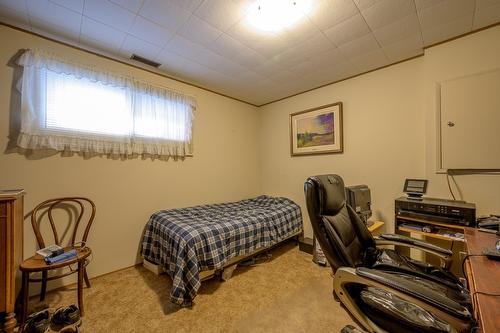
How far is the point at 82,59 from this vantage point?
7.37 feet

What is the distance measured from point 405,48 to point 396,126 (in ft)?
2.80

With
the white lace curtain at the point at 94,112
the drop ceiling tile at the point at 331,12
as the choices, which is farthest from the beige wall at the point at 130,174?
the drop ceiling tile at the point at 331,12

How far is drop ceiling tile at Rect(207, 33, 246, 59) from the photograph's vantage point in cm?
210

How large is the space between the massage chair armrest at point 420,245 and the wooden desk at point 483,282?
0.40ft

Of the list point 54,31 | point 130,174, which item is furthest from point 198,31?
point 130,174

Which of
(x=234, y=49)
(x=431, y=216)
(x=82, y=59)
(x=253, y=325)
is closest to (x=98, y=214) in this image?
(x=82, y=59)

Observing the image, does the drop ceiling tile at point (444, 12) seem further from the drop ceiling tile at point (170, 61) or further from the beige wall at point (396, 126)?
the drop ceiling tile at point (170, 61)

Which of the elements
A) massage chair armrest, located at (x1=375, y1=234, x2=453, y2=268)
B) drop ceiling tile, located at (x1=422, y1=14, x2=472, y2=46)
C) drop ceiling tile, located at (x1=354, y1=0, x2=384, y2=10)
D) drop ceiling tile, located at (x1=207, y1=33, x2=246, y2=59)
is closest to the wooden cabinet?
drop ceiling tile, located at (x1=207, y1=33, x2=246, y2=59)

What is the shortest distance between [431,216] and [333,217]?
4.13 ft

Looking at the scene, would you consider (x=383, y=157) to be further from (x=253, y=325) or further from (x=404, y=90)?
(x=253, y=325)

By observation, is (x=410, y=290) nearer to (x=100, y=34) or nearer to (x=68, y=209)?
(x=68, y=209)

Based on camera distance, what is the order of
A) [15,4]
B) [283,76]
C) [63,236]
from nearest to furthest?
[15,4], [63,236], [283,76]

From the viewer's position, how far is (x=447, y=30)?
2.00 m

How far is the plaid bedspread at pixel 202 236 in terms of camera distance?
6.05 feet
